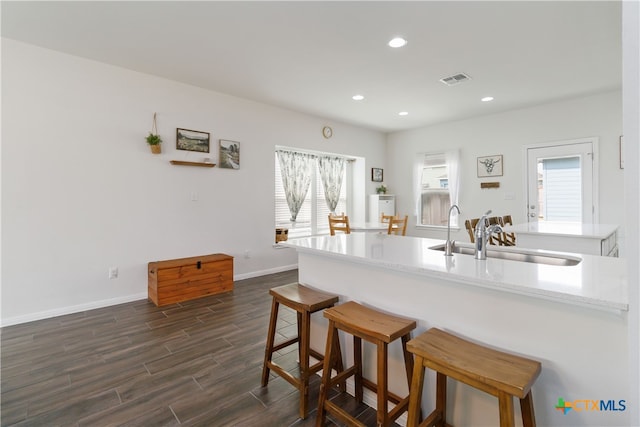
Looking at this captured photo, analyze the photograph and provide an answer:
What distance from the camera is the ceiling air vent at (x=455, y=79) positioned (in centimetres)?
363

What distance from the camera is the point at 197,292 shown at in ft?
12.0

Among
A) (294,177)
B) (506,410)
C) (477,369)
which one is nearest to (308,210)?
(294,177)

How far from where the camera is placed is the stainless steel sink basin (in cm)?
171

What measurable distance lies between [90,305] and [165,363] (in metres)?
1.75

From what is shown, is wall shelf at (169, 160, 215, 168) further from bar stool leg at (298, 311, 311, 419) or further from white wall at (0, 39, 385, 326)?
bar stool leg at (298, 311, 311, 419)

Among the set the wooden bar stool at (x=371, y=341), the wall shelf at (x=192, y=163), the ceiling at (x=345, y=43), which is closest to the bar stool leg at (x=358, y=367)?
the wooden bar stool at (x=371, y=341)

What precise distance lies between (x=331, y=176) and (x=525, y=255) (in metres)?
4.37

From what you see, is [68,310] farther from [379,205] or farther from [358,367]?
[379,205]

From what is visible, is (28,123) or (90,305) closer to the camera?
(28,123)

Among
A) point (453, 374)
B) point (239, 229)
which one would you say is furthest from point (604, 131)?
point (239, 229)

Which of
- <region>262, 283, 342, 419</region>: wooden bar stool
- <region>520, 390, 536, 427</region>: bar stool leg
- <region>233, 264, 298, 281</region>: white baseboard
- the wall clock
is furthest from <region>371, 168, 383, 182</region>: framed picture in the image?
<region>520, 390, 536, 427</region>: bar stool leg

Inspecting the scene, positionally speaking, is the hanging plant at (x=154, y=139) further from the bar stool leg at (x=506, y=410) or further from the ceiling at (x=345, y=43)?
the bar stool leg at (x=506, y=410)

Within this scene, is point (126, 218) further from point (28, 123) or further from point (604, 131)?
point (604, 131)

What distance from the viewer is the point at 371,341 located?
1.41 metres
